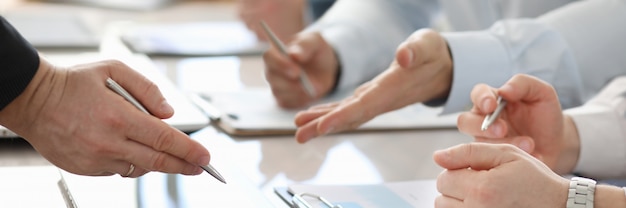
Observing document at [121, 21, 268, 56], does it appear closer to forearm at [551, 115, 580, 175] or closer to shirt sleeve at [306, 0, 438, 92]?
shirt sleeve at [306, 0, 438, 92]

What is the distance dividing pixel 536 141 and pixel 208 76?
2.20ft

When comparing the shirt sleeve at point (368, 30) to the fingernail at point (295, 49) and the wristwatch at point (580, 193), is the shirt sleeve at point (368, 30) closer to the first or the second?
the fingernail at point (295, 49)

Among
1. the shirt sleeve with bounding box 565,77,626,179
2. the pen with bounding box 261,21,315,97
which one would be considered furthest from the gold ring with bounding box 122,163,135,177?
the pen with bounding box 261,21,315,97

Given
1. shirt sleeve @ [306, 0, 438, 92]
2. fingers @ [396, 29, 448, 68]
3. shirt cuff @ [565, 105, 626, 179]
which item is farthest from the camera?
shirt sleeve @ [306, 0, 438, 92]

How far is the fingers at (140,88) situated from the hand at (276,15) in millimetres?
1000

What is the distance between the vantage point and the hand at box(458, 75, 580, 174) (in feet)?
3.20

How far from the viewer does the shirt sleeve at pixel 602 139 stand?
3.32 ft

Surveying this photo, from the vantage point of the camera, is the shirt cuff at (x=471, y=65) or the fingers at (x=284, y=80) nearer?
the shirt cuff at (x=471, y=65)

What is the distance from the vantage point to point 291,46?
1.42 meters

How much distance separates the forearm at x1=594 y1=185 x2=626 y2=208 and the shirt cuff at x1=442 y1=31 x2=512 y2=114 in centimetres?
43

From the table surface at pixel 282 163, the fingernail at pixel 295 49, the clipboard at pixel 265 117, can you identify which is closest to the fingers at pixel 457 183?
the table surface at pixel 282 163

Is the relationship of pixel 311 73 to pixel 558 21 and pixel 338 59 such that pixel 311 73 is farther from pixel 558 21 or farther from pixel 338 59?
pixel 558 21

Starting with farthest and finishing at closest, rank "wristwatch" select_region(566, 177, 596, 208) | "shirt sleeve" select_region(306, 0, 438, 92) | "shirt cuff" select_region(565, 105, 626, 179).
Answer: "shirt sleeve" select_region(306, 0, 438, 92) → "shirt cuff" select_region(565, 105, 626, 179) → "wristwatch" select_region(566, 177, 596, 208)

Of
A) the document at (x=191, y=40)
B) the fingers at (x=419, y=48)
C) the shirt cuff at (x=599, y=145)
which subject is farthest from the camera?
the document at (x=191, y=40)
